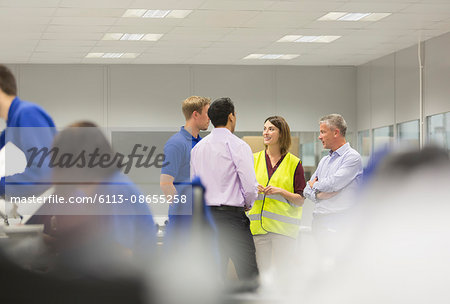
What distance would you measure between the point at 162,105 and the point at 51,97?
2003 millimetres

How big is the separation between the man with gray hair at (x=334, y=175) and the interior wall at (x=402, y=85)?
6.70 meters

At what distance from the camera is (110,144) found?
3.23 ft

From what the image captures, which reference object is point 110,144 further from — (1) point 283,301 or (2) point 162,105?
(2) point 162,105

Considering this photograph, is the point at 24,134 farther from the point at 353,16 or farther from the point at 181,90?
the point at 181,90

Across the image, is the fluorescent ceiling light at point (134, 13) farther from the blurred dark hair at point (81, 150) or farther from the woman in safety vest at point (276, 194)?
the blurred dark hair at point (81, 150)

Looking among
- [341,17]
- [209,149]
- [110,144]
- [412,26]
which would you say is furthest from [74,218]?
[412,26]

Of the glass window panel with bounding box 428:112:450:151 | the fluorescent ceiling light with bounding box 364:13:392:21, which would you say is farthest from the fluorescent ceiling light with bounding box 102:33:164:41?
the glass window panel with bounding box 428:112:450:151

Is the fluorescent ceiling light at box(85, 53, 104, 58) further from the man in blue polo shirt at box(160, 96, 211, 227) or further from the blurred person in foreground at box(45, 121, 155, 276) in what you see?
the blurred person in foreground at box(45, 121, 155, 276)

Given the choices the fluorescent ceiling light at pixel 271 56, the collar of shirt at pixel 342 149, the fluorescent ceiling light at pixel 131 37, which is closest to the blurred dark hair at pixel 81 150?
the collar of shirt at pixel 342 149

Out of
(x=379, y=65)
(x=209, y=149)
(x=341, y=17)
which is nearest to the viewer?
(x=209, y=149)

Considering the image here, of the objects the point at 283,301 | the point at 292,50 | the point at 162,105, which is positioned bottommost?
the point at 283,301

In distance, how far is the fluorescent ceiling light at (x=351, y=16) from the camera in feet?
28.7

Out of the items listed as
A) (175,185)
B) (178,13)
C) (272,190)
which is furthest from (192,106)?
(178,13)

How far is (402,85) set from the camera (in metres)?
11.2
